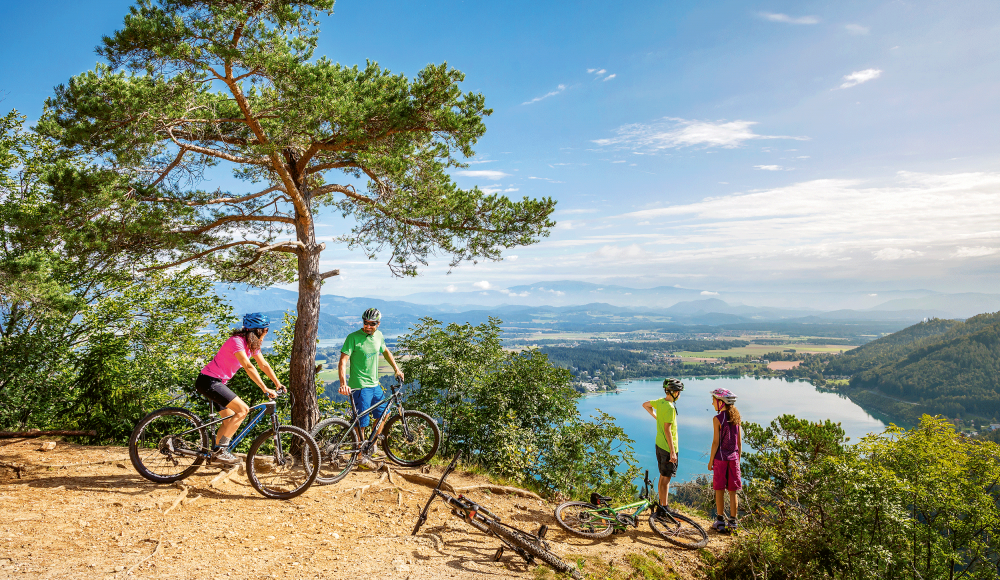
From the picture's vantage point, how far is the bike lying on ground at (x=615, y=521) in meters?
5.08

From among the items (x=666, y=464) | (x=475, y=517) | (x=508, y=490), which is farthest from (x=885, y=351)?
(x=475, y=517)

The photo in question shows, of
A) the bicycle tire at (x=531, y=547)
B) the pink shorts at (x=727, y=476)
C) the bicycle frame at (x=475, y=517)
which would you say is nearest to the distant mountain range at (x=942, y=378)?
the pink shorts at (x=727, y=476)

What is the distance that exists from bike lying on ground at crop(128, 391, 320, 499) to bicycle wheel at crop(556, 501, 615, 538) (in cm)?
293

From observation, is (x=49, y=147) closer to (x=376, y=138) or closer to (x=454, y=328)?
(x=376, y=138)

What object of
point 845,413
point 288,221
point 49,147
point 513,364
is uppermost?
point 49,147

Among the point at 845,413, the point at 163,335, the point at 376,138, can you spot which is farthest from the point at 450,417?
the point at 845,413

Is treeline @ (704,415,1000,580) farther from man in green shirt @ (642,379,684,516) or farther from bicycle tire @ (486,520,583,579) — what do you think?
bicycle tire @ (486,520,583,579)

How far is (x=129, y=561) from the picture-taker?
334 centimetres

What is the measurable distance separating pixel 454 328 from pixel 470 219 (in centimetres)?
228

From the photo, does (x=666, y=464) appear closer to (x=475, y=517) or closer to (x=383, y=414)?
(x=475, y=517)

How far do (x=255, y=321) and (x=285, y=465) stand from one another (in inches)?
73.2

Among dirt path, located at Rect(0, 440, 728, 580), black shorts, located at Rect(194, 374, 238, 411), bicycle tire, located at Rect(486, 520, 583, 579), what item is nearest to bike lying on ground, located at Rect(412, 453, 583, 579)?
bicycle tire, located at Rect(486, 520, 583, 579)

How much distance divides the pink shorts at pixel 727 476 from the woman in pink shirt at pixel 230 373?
5439 mm

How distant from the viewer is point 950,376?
3460 inches
